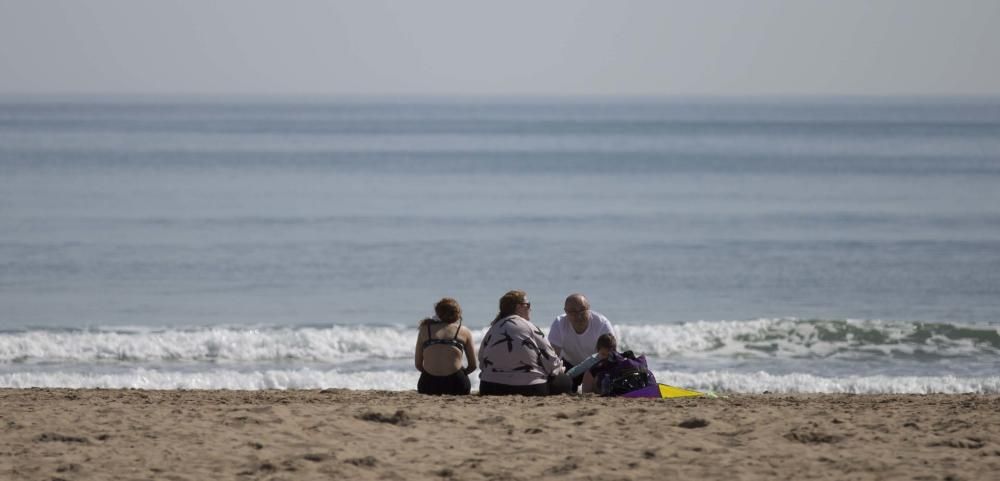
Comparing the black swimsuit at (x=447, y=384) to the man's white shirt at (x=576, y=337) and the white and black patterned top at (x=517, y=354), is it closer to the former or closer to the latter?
the white and black patterned top at (x=517, y=354)

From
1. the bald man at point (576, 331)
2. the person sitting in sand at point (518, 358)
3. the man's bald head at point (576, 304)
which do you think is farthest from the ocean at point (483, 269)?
the person sitting in sand at point (518, 358)

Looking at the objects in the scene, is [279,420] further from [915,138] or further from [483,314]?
[915,138]

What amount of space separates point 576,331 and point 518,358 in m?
0.88

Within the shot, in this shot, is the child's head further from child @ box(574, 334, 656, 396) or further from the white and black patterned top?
the white and black patterned top

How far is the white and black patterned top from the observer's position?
403 inches

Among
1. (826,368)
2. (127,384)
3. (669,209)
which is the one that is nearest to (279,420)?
(127,384)

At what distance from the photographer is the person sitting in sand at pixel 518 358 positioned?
1024 centimetres

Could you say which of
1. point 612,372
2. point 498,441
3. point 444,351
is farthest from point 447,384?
point 498,441

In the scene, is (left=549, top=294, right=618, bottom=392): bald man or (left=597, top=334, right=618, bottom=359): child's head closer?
(left=597, top=334, right=618, bottom=359): child's head

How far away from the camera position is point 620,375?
10422mm

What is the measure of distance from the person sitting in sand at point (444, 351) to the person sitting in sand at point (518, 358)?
189 mm

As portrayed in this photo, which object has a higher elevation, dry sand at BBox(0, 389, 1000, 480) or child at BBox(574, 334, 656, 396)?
child at BBox(574, 334, 656, 396)

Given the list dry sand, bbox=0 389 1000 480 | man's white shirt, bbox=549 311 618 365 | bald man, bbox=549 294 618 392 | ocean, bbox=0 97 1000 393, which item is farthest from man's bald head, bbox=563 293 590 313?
ocean, bbox=0 97 1000 393

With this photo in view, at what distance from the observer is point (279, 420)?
859cm
